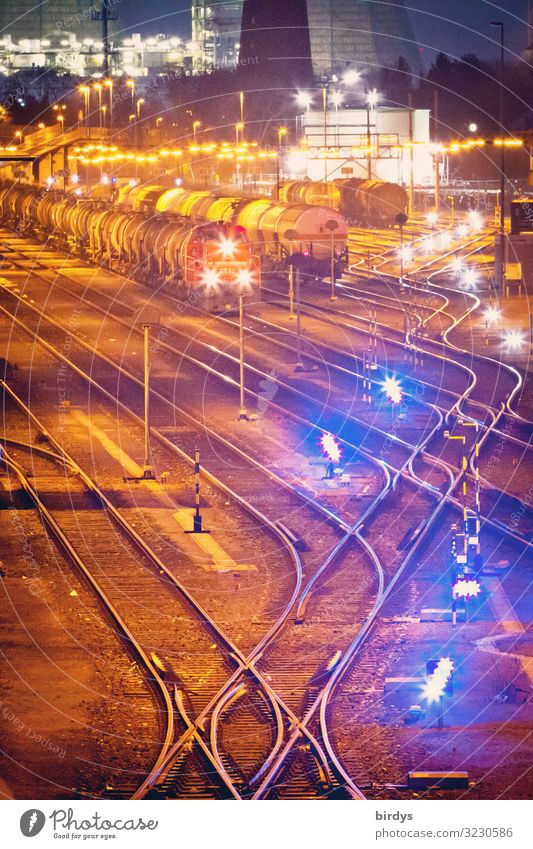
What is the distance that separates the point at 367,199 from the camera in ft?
293

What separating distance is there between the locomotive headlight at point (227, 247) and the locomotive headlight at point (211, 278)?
74cm

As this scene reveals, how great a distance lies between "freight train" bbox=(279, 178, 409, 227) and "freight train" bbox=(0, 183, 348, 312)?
1222cm

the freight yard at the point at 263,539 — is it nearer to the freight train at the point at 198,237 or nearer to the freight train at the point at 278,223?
the freight train at the point at 198,237

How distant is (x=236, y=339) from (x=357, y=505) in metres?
20.7

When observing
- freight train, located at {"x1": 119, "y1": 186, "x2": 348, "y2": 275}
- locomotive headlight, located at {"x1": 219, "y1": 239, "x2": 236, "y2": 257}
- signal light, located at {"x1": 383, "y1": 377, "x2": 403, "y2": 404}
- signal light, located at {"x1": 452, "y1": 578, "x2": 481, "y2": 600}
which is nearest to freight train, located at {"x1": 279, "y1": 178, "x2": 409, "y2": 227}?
freight train, located at {"x1": 119, "y1": 186, "x2": 348, "y2": 275}

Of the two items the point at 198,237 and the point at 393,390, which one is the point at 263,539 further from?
the point at 198,237

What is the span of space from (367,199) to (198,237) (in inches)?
1559

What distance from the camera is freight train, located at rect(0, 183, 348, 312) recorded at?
50.9m

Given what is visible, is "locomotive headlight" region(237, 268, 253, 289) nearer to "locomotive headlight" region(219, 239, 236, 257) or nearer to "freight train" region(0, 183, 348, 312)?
"freight train" region(0, 183, 348, 312)

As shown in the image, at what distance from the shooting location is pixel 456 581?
19.4 m

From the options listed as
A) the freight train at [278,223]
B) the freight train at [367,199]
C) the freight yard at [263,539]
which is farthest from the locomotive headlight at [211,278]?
the freight train at [367,199]

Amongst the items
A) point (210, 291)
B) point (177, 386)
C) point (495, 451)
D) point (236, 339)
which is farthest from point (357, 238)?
point (495, 451)

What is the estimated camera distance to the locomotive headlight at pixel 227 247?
50438mm

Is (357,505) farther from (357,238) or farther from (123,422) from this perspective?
(357,238)
